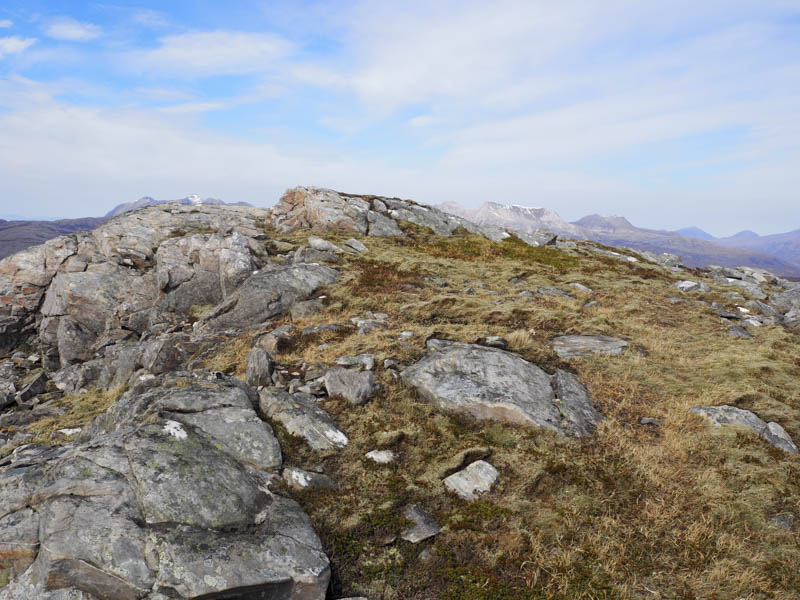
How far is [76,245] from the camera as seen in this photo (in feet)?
Result: 89.3

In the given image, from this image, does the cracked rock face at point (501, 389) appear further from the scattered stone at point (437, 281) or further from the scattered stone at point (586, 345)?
the scattered stone at point (437, 281)

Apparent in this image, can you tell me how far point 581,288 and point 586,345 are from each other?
11465 millimetres

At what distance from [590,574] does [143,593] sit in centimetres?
676

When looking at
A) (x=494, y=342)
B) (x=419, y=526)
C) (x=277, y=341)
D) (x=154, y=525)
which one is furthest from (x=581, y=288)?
(x=154, y=525)

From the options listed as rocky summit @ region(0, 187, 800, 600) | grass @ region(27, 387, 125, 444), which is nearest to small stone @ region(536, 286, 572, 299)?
rocky summit @ region(0, 187, 800, 600)

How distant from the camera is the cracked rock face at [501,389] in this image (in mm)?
10391

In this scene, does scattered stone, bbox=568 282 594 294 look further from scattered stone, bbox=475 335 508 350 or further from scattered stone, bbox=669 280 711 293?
scattered stone, bbox=475 335 508 350

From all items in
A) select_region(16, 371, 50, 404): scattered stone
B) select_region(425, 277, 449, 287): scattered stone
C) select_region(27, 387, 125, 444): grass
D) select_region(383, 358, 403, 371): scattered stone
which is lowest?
select_region(16, 371, 50, 404): scattered stone

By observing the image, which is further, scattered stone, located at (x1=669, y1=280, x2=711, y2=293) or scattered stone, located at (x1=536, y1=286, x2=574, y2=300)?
scattered stone, located at (x1=669, y1=280, x2=711, y2=293)

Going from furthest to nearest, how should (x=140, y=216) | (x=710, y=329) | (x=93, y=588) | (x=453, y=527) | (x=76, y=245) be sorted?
1. (x=140, y=216)
2. (x=76, y=245)
3. (x=710, y=329)
4. (x=453, y=527)
5. (x=93, y=588)

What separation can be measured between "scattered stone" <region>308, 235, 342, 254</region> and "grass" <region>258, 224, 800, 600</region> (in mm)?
14589

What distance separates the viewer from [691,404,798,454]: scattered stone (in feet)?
31.5

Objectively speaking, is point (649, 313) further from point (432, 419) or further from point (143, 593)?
point (143, 593)

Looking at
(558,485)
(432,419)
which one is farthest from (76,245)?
(558,485)
